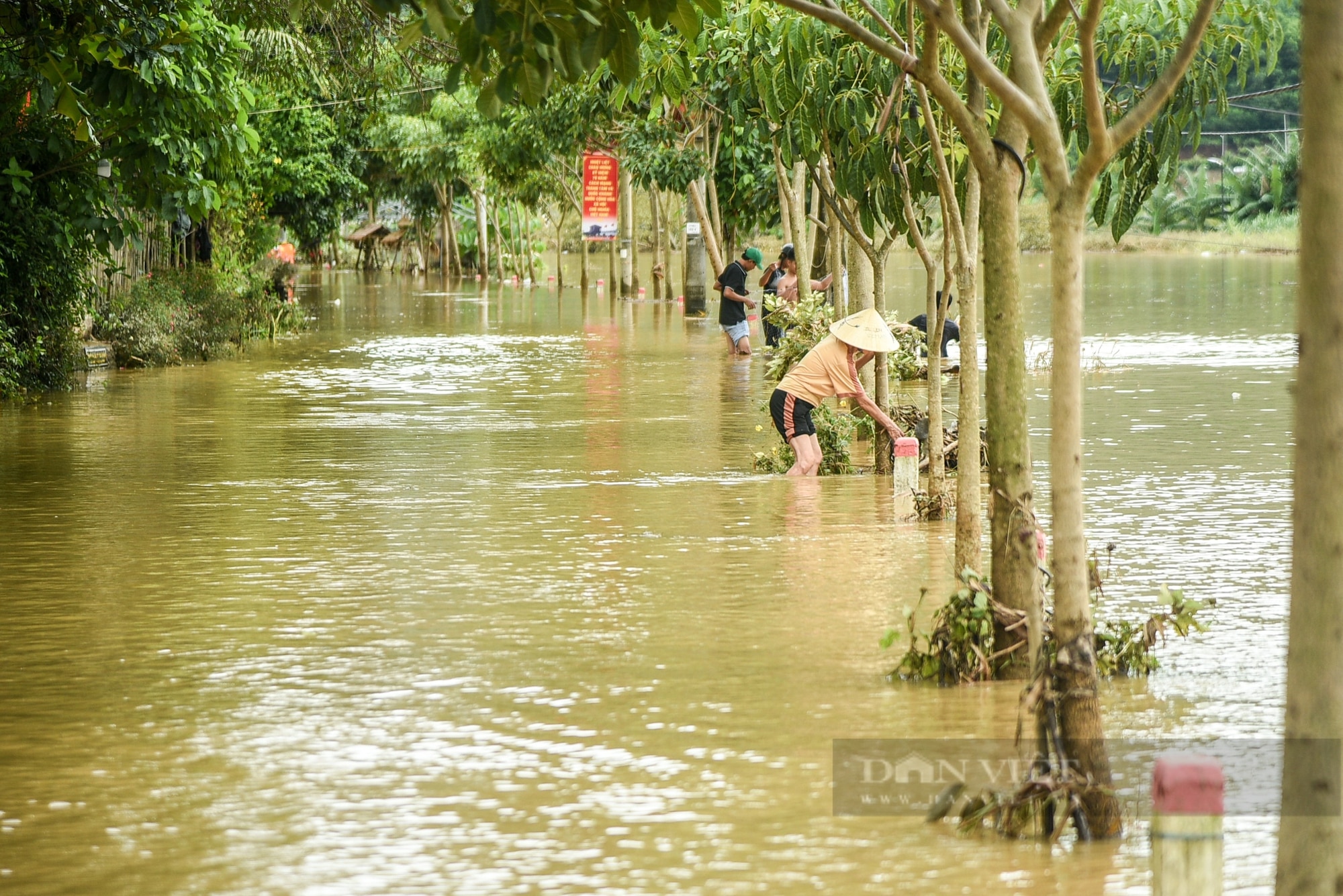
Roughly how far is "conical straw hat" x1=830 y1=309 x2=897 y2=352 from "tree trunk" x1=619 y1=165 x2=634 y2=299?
28.2 meters

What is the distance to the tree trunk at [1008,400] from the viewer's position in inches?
233

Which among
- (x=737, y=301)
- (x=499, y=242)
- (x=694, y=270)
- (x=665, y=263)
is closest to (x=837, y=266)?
(x=737, y=301)

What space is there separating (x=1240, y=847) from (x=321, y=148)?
1222 inches

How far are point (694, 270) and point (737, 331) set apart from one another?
34.4 feet

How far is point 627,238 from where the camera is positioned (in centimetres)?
4172

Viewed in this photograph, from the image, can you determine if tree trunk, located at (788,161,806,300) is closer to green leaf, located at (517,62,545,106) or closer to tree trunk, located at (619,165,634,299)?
green leaf, located at (517,62,545,106)

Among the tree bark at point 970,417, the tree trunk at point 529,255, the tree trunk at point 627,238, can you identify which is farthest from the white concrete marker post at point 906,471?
the tree trunk at point 529,255

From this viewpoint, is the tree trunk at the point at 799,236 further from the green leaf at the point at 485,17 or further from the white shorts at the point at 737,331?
the green leaf at the point at 485,17

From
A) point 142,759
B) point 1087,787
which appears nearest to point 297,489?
point 142,759

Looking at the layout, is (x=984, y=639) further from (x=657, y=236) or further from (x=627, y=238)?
(x=627, y=238)

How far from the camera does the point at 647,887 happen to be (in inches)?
176

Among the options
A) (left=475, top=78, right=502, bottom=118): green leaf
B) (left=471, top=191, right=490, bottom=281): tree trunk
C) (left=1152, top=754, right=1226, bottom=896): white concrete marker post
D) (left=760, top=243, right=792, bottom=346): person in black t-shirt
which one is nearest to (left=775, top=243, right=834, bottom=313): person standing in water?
(left=760, top=243, right=792, bottom=346): person in black t-shirt

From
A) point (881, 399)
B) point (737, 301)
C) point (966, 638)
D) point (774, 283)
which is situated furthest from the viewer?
point (774, 283)

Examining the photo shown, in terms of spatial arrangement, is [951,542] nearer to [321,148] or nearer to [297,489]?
[297,489]
